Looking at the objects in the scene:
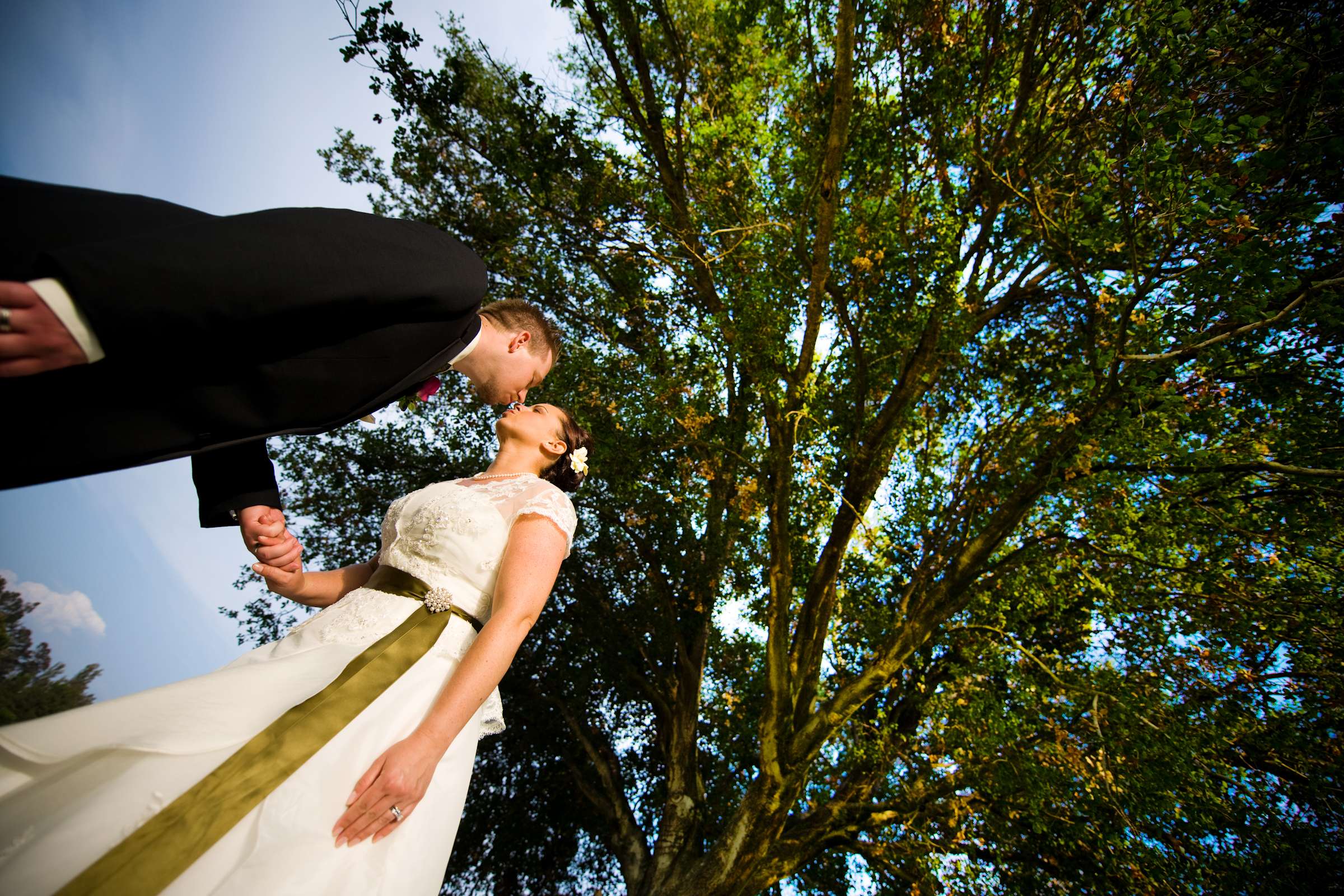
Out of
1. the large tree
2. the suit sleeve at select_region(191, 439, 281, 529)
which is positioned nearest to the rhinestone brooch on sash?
the suit sleeve at select_region(191, 439, 281, 529)

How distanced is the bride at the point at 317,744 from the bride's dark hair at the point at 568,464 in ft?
1.61

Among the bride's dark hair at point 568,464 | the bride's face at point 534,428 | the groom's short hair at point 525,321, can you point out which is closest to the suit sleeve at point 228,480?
the groom's short hair at point 525,321

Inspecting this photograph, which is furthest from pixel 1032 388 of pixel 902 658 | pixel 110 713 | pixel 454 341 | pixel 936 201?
pixel 110 713

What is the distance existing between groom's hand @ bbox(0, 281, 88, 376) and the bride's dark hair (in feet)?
6.03

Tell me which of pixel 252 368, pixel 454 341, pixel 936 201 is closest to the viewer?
pixel 252 368

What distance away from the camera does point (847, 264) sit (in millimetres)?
6520

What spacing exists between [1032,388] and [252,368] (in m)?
8.18

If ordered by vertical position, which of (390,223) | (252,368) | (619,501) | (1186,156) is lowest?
(252,368)

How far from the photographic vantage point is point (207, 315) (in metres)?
0.88

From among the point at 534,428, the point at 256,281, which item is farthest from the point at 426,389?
the point at 534,428

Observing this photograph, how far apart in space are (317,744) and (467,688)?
1.18 ft

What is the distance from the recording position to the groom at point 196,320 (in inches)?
31.4

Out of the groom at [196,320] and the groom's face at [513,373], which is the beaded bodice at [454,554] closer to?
the groom's face at [513,373]

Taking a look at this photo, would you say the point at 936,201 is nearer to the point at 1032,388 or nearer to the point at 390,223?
the point at 1032,388
